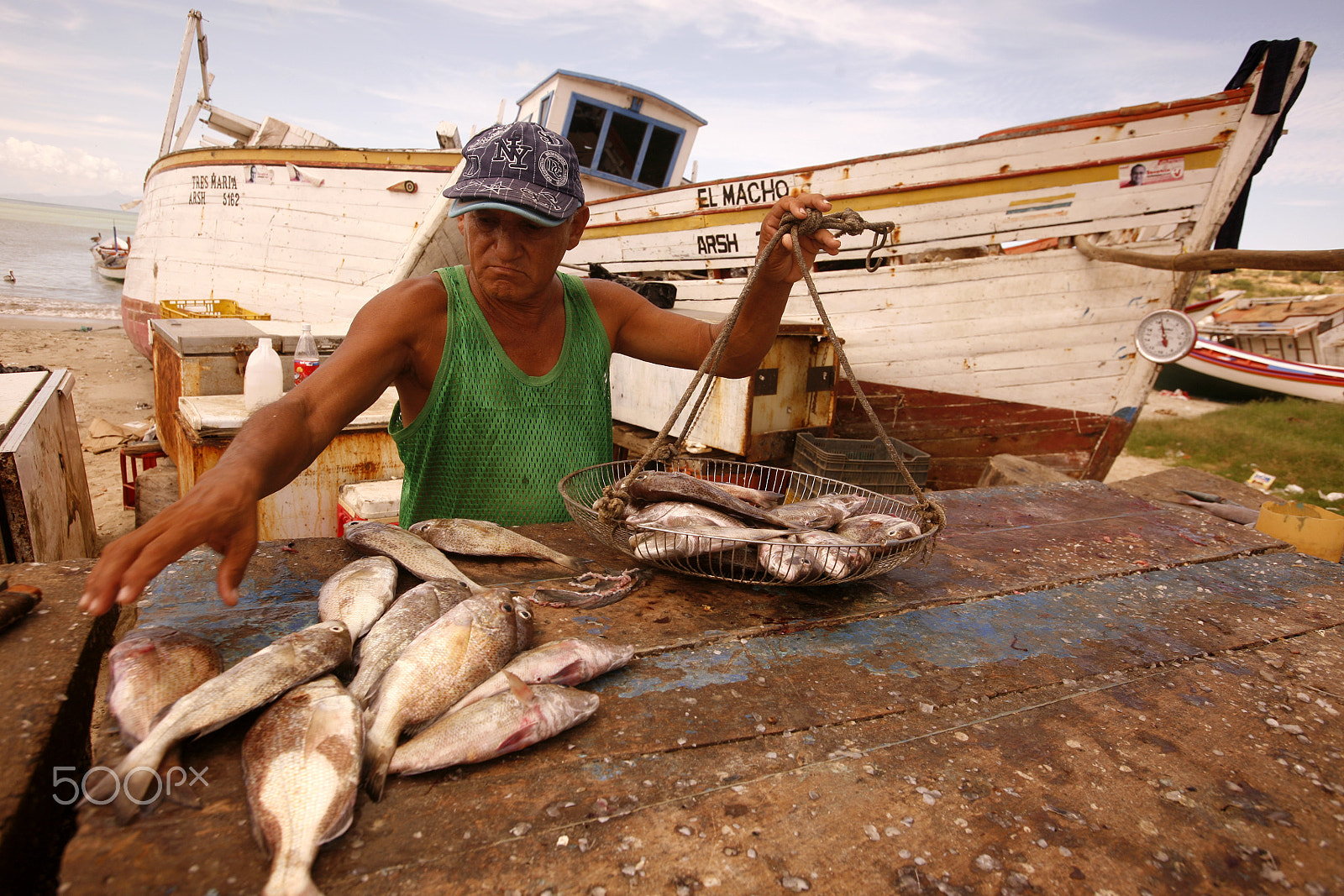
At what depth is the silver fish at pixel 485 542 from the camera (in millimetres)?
2166

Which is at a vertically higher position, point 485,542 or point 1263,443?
point 1263,443

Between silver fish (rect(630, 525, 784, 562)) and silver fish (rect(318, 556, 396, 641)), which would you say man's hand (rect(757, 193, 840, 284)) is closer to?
silver fish (rect(630, 525, 784, 562))

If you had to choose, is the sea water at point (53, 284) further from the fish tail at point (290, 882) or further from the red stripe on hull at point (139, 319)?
the fish tail at point (290, 882)

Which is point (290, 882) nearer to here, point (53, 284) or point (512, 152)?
point (512, 152)

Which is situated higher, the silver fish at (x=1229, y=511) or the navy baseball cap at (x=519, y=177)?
the navy baseball cap at (x=519, y=177)

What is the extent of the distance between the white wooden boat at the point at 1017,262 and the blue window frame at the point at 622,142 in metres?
3.44

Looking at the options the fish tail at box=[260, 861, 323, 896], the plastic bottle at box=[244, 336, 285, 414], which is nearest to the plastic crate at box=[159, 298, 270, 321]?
the plastic bottle at box=[244, 336, 285, 414]

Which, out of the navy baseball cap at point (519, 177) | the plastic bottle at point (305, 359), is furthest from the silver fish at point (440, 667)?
the plastic bottle at point (305, 359)

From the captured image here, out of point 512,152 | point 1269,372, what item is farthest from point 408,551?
point 1269,372

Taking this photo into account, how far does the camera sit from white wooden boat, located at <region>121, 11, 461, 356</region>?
1131 cm

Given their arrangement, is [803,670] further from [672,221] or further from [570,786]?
[672,221]

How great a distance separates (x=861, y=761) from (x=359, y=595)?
48.4 inches

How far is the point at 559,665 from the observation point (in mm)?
1496

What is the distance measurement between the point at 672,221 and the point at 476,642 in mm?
8718
